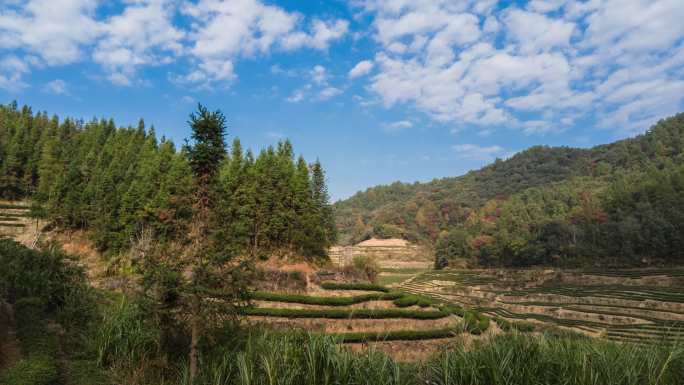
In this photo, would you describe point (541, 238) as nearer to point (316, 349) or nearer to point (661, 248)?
point (661, 248)

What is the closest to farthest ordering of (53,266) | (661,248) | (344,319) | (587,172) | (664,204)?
1. (53,266)
2. (344,319)
3. (661,248)
4. (664,204)
5. (587,172)

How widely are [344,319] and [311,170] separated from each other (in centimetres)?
2368

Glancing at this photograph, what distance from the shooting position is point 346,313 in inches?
1010

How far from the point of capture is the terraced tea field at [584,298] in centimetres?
3400

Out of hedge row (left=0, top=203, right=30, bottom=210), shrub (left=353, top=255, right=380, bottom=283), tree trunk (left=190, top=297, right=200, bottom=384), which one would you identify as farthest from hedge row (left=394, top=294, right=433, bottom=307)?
hedge row (left=0, top=203, right=30, bottom=210)

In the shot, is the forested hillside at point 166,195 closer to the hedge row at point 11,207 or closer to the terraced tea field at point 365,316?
the hedge row at point 11,207

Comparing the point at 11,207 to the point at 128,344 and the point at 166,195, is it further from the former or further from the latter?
the point at 128,344

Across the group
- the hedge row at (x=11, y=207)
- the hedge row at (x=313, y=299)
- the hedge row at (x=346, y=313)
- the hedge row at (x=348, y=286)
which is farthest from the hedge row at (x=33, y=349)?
the hedge row at (x=11, y=207)

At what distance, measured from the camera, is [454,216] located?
448 ft

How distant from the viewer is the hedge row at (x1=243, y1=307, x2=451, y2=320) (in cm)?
2400

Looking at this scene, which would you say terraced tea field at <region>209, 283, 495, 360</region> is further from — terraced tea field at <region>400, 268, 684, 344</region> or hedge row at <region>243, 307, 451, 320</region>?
terraced tea field at <region>400, 268, 684, 344</region>

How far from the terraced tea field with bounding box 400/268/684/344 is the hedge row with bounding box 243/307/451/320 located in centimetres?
1398

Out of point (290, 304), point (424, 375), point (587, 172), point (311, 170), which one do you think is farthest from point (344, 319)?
point (587, 172)

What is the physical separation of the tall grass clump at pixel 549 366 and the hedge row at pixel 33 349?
23.4 feet
